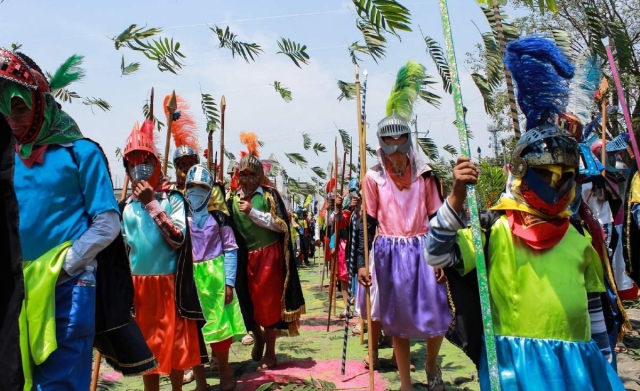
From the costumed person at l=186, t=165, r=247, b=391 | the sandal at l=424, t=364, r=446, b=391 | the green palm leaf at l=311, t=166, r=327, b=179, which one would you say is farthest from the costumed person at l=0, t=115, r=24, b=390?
the green palm leaf at l=311, t=166, r=327, b=179

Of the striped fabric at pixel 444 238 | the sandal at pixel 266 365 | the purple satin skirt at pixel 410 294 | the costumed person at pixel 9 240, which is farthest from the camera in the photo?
the sandal at pixel 266 365

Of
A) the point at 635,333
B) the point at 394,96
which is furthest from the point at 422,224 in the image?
the point at 635,333

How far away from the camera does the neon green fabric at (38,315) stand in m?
2.56

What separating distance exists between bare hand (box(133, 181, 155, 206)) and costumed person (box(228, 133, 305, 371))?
1.67 meters

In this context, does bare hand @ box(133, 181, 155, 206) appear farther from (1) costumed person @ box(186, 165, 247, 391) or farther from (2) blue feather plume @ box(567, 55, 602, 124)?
(2) blue feather plume @ box(567, 55, 602, 124)

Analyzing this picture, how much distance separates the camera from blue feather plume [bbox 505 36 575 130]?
2682 mm

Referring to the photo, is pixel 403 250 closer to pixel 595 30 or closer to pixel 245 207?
pixel 245 207


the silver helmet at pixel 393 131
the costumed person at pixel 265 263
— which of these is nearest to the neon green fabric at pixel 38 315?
the silver helmet at pixel 393 131

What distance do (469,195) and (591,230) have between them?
5.18ft

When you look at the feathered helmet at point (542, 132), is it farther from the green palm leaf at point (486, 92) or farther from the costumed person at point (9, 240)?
the costumed person at point (9, 240)

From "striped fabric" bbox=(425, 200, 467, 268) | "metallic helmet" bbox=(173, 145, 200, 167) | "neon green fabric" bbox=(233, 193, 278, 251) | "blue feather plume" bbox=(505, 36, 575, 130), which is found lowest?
"striped fabric" bbox=(425, 200, 467, 268)

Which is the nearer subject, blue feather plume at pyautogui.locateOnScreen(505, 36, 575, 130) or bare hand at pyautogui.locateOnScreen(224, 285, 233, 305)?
blue feather plume at pyautogui.locateOnScreen(505, 36, 575, 130)

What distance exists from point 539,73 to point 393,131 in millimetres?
1914

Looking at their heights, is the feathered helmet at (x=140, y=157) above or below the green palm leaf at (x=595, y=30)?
below
